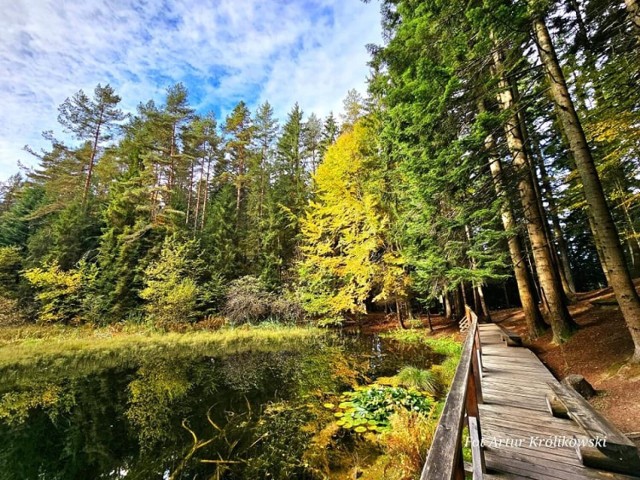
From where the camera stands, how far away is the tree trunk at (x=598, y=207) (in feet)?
14.6

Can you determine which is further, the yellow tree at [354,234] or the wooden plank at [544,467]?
the yellow tree at [354,234]

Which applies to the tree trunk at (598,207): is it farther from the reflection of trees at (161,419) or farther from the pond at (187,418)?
the reflection of trees at (161,419)

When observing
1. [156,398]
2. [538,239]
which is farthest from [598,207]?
[156,398]

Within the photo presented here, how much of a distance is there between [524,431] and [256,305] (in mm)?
15137

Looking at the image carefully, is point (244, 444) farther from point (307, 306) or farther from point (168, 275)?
point (168, 275)

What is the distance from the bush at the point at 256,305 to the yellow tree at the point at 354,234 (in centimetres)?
245

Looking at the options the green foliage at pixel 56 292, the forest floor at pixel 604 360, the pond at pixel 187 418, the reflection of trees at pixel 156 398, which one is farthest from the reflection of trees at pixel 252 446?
the green foliage at pixel 56 292

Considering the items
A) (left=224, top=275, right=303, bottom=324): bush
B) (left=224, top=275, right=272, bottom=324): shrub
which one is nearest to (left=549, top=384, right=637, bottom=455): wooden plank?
(left=224, top=275, right=303, bottom=324): bush

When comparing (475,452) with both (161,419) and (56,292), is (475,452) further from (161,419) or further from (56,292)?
(56,292)

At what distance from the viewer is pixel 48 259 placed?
17266 millimetres

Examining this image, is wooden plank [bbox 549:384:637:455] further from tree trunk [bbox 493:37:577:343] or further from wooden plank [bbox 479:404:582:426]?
tree trunk [bbox 493:37:577:343]

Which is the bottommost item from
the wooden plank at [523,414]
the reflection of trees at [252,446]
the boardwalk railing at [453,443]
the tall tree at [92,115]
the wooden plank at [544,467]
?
the reflection of trees at [252,446]

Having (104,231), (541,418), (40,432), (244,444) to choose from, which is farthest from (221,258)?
(541,418)

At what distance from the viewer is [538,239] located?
6984 mm
